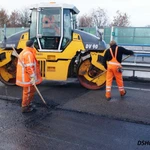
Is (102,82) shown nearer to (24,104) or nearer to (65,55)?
(65,55)

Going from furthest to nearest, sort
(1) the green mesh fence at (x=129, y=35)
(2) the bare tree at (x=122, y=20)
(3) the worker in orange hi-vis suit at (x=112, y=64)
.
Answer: (2) the bare tree at (x=122, y=20) < (1) the green mesh fence at (x=129, y=35) < (3) the worker in orange hi-vis suit at (x=112, y=64)

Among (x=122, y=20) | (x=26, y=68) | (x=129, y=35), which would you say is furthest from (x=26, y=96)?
(x=122, y=20)

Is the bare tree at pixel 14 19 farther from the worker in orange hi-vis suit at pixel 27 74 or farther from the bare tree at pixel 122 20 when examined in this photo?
the worker in orange hi-vis suit at pixel 27 74

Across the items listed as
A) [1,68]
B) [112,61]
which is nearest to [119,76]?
[112,61]

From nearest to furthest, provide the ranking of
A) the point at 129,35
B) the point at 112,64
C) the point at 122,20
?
the point at 112,64 → the point at 129,35 → the point at 122,20

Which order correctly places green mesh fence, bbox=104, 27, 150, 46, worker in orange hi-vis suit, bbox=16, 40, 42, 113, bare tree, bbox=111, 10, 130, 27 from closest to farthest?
worker in orange hi-vis suit, bbox=16, 40, 42, 113 < green mesh fence, bbox=104, 27, 150, 46 < bare tree, bbox=111, 10, 130, 27

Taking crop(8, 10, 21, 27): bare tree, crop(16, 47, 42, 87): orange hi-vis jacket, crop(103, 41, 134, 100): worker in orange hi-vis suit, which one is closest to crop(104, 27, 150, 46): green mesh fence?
crop(103, 41, 134, 100): worker in orange hi-vis suit

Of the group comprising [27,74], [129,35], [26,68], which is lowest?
[27,74]

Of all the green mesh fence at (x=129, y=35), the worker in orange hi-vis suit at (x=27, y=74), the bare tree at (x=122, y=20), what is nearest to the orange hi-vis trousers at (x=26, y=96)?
the worker in orange hi-vis suit at (x=27, y=74)

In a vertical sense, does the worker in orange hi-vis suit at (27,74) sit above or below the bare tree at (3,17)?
below

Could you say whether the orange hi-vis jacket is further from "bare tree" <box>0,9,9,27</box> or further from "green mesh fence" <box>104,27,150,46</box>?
"bare tree" <box>0,9,9,27</box>

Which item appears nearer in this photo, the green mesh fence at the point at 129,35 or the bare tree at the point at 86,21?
the green mesh fence at the point at 129,35

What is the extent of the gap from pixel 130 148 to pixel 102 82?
4.01 metres

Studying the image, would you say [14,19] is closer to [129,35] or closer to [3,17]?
[3,17]
